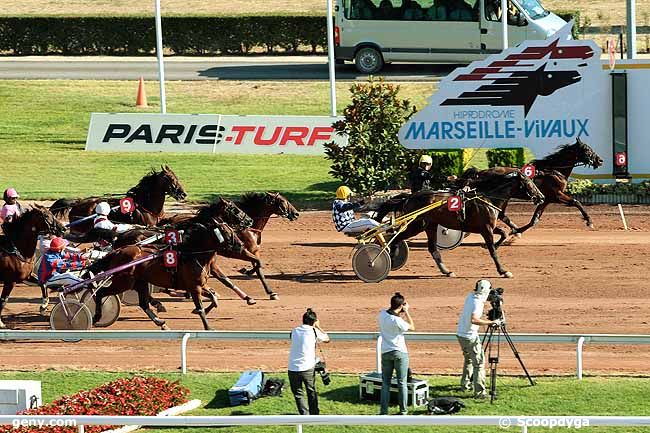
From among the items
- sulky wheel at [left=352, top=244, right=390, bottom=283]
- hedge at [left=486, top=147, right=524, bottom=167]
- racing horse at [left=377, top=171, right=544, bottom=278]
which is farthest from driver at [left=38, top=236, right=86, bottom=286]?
hedge at [left=486, top=147, right=524, bottom=167]

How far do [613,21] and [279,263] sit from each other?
86.4ft

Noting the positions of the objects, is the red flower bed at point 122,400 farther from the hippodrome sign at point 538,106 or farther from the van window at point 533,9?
the van window at point 533,9

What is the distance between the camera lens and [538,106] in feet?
84.7

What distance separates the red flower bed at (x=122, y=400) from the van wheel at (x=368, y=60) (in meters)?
23.8

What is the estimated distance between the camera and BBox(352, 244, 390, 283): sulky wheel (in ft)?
67.3

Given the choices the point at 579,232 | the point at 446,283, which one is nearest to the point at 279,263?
the point at 446,283

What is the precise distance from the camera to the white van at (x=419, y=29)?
36875 mm

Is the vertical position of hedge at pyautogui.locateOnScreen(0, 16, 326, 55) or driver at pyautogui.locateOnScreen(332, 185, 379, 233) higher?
hedge at pyautogui.locateOnScreen(0, 16, 326, 55)

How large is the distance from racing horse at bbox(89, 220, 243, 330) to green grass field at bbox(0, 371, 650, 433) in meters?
2.44

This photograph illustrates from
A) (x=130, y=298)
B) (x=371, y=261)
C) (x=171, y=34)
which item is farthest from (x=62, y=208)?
(x=171, y=34)

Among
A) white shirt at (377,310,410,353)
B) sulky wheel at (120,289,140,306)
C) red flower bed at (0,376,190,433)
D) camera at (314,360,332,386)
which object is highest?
white shirt at (377,310,410,353)

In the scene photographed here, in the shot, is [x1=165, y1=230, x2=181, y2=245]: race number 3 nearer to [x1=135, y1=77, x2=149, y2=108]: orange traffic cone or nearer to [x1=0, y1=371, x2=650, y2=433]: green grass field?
[x1=0, y1=371, x2=650, y2=433]: green grass field

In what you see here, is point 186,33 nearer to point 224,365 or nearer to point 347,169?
point 347,169

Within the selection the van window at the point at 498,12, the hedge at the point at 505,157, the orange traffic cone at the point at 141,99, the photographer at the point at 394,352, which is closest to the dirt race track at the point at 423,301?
the hedge at the point at 505,157
